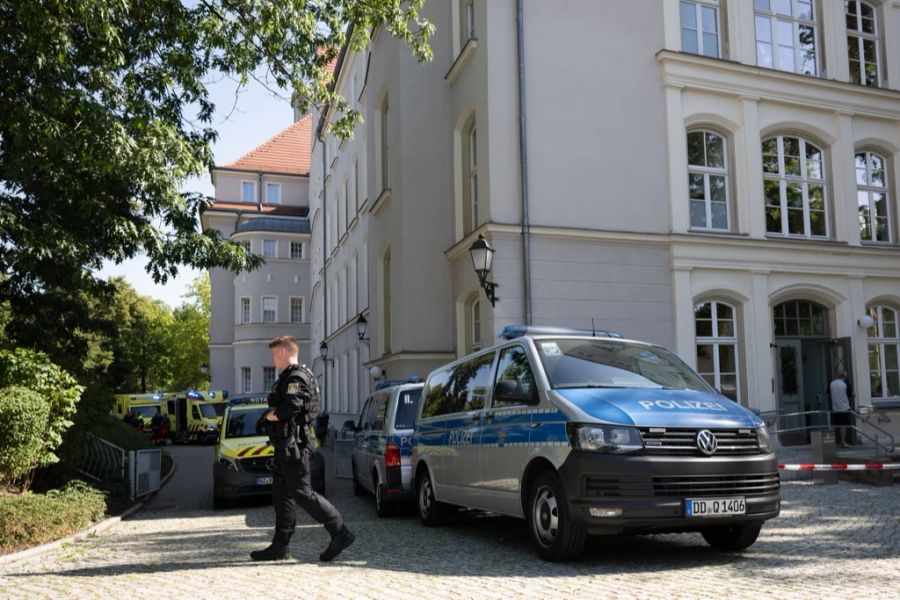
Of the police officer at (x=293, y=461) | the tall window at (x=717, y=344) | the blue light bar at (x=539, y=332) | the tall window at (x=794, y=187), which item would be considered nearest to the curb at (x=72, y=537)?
the police officer at (x=293, y=461)

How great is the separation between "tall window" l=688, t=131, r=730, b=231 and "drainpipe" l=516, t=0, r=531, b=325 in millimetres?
4234

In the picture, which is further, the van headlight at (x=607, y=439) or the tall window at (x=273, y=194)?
the tall window at (x=273, y=194)

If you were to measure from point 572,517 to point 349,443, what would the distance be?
10.8m

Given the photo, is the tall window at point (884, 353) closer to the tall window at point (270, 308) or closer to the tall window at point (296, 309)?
the tall window at point (296, 309)

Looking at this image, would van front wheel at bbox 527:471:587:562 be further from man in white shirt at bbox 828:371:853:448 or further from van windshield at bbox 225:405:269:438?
man in white shirt at bbox 828:371:853:448

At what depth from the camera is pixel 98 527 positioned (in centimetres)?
1117

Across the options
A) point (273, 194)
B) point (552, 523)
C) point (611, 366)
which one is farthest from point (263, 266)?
point (552, 523)

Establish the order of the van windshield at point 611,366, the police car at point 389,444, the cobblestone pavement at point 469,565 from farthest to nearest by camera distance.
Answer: the police car at point 389,444 < the van windshield at point 611,366 < the cobblestone pavement at point 469,565

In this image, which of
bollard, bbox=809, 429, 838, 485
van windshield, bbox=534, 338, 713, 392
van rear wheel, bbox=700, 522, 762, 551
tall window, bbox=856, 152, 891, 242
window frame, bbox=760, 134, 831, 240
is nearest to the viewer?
van rear wheel, bbox=700, 522, 762, 551

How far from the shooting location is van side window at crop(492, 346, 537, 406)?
316 inches

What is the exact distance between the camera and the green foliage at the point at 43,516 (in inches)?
365

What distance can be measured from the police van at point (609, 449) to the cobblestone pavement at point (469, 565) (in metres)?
0.38

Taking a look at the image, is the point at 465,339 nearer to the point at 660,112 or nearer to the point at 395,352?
the point at 395,352

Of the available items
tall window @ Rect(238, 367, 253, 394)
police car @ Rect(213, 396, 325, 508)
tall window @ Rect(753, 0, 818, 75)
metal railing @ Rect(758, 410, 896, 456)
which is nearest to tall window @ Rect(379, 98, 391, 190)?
tall window @ Rect(753, 0, 818, 75)
